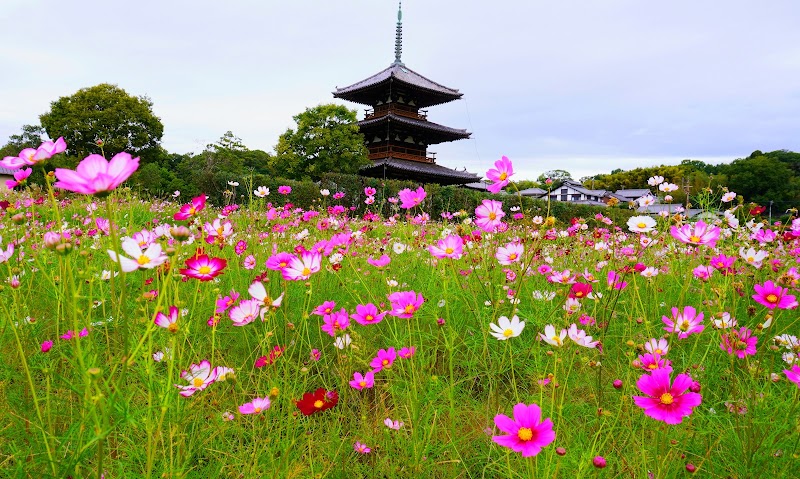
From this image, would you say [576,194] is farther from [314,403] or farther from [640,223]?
[314,403]

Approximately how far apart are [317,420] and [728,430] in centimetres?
98

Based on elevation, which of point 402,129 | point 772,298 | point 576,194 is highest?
point 402,129

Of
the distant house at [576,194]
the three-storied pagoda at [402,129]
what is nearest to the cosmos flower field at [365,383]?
the three-storied pagoda at [402,129]

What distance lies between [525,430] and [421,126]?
2079 centimetres

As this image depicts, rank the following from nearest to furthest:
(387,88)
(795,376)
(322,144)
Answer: (795,376) → (322,144) → (387,88)

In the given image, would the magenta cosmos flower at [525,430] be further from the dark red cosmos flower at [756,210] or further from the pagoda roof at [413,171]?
the pagoda roof at [413,171]

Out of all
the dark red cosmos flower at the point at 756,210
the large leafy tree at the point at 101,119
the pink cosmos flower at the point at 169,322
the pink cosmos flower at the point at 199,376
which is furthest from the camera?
the large leafy tree at the point at 101,119

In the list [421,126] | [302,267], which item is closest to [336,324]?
[302,267]

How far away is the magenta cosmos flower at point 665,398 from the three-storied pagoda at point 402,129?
19667 millimetres

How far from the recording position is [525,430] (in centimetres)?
72

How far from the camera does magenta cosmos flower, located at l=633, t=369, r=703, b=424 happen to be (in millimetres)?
750

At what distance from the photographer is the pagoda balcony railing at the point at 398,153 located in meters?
21.4

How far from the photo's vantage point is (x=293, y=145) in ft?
65.3

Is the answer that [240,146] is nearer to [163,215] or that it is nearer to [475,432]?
[163,215]
